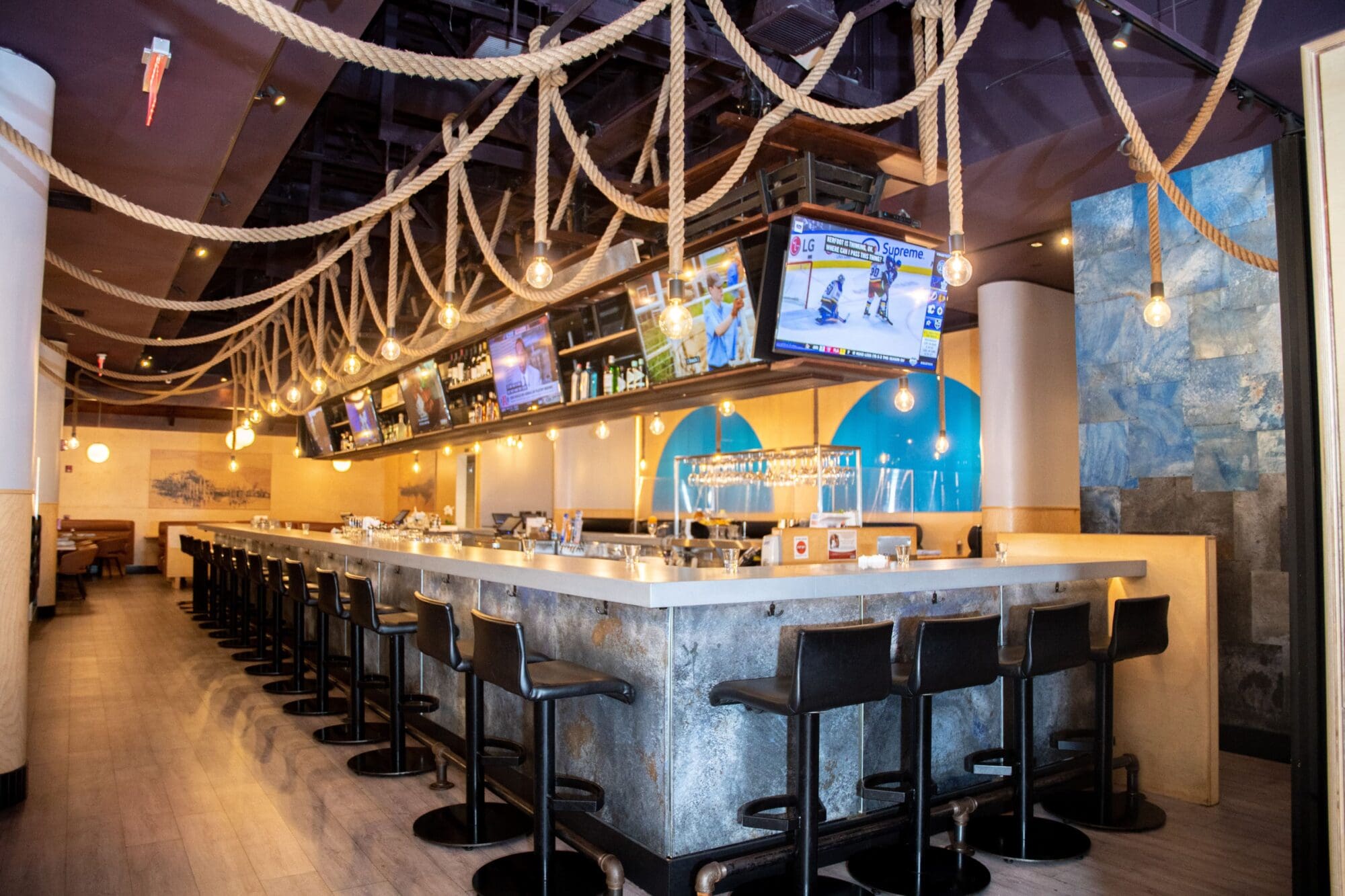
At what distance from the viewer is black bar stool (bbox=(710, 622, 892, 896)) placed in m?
3.00

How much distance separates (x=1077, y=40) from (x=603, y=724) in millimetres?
4679

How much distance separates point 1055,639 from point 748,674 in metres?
1.33

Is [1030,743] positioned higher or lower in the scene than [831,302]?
lower

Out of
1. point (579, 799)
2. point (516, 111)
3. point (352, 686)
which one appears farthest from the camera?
point (516, 111)

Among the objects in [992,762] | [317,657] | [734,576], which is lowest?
[992,762]

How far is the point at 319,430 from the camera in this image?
45.8ft

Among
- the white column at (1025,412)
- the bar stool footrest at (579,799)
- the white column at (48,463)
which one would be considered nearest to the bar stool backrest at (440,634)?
the bar stool footrest at (579,799)

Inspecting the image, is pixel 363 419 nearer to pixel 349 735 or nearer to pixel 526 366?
pixel 526 366

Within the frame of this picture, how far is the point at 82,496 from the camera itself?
57.9 ft

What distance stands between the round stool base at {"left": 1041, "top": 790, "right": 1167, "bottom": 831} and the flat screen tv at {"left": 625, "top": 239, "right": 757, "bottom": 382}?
2742 mm

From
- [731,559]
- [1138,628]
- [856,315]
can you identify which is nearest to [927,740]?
[731,559]

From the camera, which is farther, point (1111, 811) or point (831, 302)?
point (831, 302)

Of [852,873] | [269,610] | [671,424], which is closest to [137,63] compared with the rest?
[852,873]

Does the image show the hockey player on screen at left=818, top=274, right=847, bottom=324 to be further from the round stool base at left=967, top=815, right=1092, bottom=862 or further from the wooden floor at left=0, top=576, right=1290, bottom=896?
the wooden floor at left=0, top=576, right=1290, bottom=896
